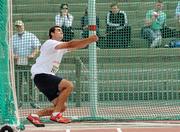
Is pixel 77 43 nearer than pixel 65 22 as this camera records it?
Yes

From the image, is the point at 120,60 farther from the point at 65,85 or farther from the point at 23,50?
the point at 65,85

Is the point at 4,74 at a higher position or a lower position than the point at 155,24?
lower

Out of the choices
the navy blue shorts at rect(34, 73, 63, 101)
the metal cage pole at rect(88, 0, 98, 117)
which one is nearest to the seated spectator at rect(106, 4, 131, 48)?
the metal cage pole at rect(88, 0, 98, 117)

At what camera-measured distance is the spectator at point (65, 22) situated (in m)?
14.2

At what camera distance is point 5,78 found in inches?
416

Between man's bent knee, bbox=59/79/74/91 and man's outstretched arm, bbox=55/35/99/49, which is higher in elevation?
man's outstretched arm, bbox=55/35/99/49

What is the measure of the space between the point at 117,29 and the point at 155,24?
877mm

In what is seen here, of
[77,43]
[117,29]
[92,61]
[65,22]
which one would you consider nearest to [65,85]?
[77,43]

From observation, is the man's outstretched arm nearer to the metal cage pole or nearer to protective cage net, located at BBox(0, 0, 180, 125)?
the metal cage pole

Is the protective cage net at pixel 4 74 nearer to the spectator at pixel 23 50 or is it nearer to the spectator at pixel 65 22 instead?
the spectator at pixel 23 50

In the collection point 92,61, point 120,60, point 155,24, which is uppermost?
point 155,24

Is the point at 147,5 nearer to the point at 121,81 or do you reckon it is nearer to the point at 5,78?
the point at 121,81

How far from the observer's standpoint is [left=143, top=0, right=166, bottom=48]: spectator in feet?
46.2

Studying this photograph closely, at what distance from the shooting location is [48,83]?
10.4 meters
